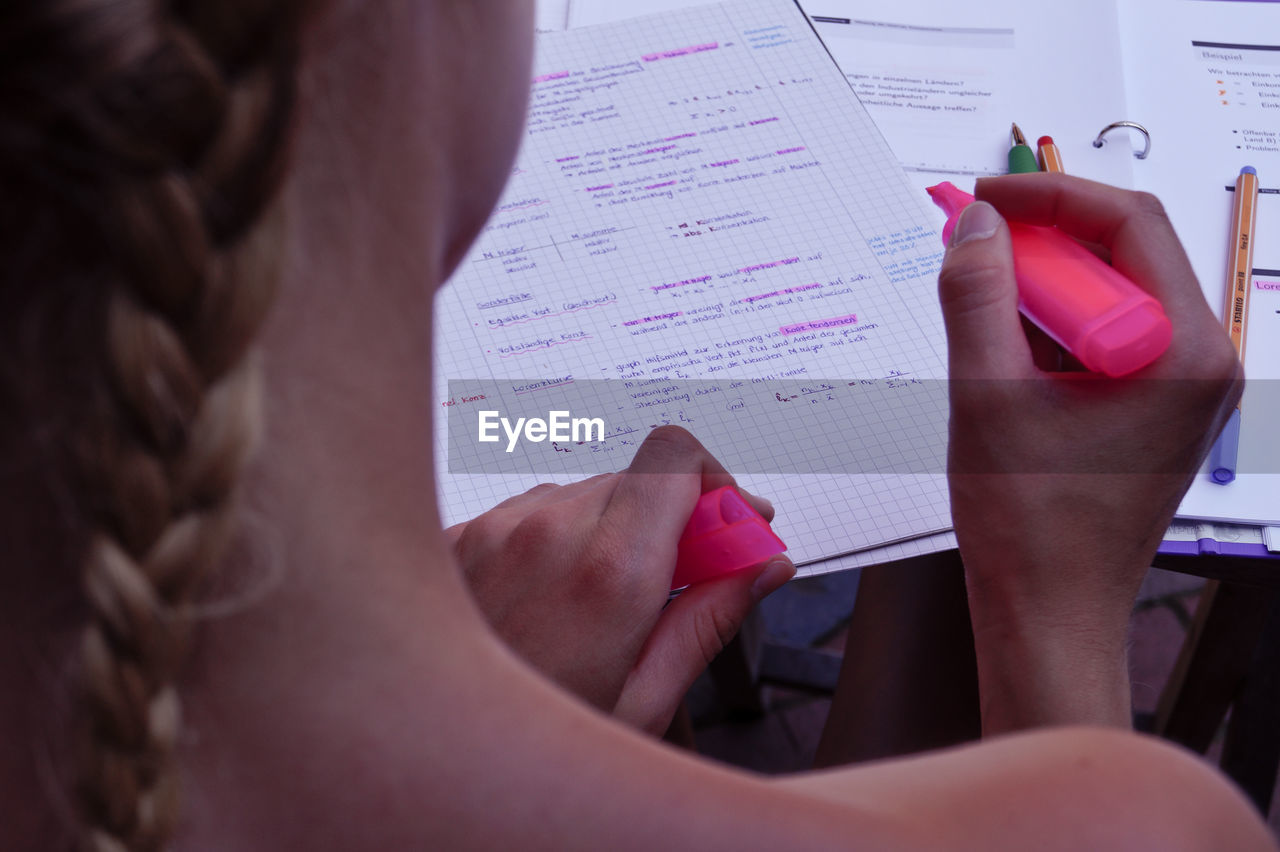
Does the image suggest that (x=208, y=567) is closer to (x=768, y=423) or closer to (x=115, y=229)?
(x=115, y=229)

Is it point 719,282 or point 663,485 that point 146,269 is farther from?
point 719,282

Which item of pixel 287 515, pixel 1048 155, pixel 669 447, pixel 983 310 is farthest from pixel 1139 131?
pixel 287 515

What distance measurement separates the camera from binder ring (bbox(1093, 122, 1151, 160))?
2.53ft

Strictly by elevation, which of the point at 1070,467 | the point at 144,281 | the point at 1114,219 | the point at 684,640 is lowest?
the point at 684,640

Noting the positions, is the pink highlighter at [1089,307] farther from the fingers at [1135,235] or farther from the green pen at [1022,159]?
the green pen at [1022,159]

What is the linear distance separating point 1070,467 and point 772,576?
19 centimetres

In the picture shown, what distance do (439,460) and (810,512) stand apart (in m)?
0.27

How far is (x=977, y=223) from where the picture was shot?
1.92ft

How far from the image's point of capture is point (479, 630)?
12.8 inches

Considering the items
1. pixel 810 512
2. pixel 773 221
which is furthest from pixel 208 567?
pixel 773 221

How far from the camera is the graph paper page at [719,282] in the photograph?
0.66 metres

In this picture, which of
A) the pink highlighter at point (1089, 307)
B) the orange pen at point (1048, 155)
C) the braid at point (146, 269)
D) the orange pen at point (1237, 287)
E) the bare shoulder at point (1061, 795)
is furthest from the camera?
the orange pen at point (1048, 155)

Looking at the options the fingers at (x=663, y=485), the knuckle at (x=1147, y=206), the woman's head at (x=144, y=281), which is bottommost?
the fingers at (x=663, y=485)

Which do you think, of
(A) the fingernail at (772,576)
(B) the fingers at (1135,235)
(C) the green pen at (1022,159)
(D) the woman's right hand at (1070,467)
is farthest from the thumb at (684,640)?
(C) the green pen at (1022,159)
